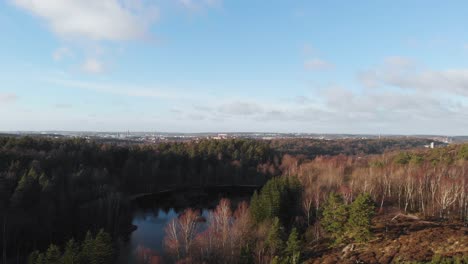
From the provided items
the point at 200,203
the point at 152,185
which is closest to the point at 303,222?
the point at 200,203

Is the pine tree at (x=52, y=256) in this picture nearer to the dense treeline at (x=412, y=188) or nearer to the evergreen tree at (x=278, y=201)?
the evergreen tree at (x=278, y=201)

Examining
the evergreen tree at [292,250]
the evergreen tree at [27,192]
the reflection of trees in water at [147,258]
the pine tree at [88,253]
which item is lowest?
the reflection of trees in water at [147,258]

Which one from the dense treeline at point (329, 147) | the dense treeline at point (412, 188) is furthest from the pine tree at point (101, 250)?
the dense treeline at point (329, 147)

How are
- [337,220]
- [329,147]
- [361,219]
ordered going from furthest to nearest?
[329,147] < [337,220] < [361,219]

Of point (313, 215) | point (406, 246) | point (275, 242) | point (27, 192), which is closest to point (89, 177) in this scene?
point (27, 192)

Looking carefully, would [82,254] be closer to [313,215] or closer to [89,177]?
[313,215]

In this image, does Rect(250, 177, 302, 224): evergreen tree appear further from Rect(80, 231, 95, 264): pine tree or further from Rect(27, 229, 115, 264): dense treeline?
Rect(80, 231, 95, 264): pine tree

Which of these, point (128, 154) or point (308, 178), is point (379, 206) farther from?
point (128, 154)
